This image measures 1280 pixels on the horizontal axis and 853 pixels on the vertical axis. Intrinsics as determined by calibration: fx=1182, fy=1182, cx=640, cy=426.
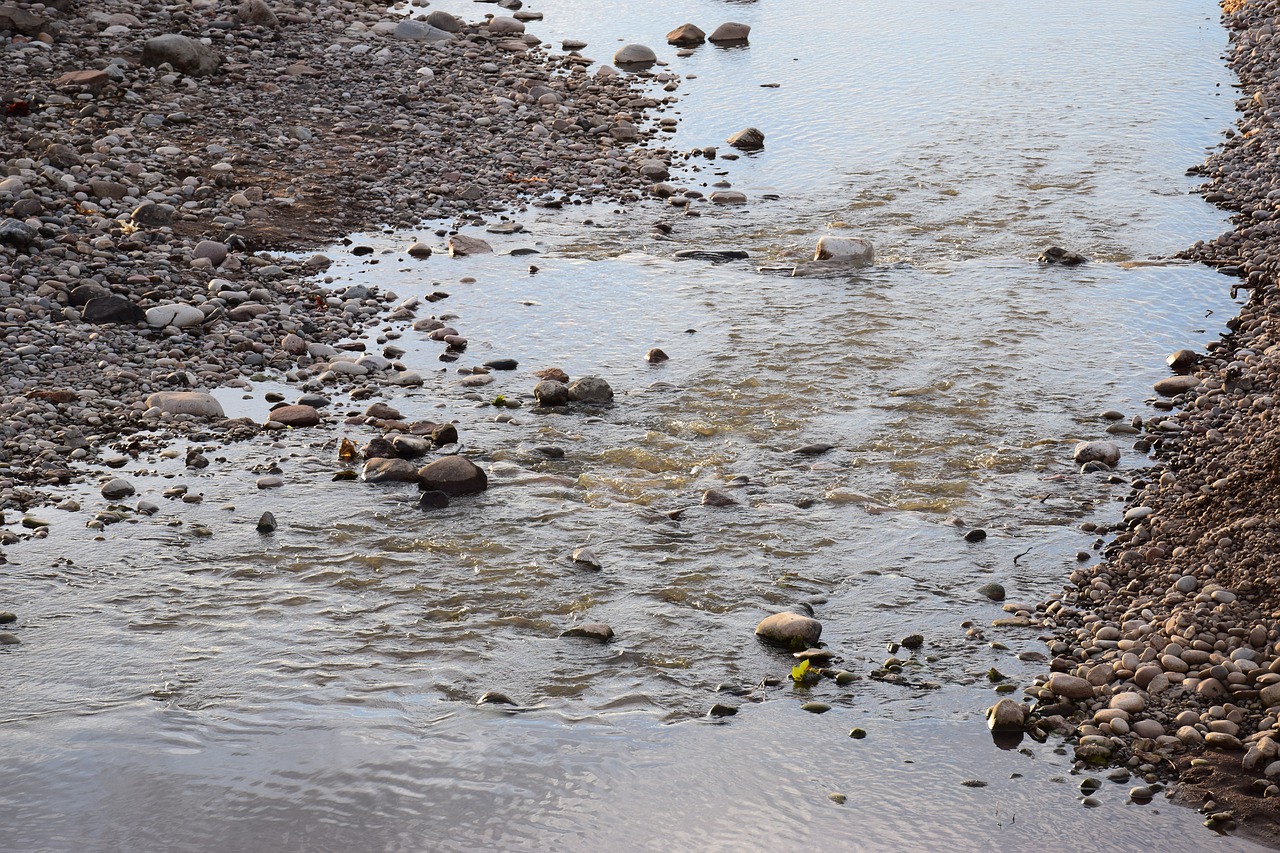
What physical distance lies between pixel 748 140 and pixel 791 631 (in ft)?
30.5

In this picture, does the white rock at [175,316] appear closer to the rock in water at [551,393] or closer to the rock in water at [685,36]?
the rock in water at [551,393]

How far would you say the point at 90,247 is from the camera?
9.39m

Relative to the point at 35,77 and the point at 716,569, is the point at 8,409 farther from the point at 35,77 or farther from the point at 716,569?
the point at 35,77

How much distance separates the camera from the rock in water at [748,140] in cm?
1391

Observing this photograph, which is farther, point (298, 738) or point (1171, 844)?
point (298, 738)

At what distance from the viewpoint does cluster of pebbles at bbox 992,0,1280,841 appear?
4.93 m

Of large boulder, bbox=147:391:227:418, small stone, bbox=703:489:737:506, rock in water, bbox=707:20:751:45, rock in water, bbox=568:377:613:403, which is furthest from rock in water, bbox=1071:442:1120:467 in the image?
rock in water, bbox=707:20:751:45

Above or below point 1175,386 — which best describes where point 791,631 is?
below

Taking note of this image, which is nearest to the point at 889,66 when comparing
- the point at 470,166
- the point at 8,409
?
the point at 470,166

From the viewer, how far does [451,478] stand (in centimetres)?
711

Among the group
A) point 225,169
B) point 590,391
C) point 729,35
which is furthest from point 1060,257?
point 729,35

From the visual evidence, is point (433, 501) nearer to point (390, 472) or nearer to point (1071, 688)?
point (390, 472)

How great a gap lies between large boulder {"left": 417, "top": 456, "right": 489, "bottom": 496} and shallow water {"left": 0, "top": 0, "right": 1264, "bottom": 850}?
15cm

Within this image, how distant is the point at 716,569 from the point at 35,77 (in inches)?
385
